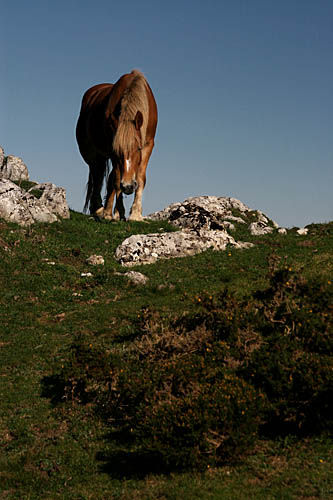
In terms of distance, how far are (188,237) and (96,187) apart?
9982 mm

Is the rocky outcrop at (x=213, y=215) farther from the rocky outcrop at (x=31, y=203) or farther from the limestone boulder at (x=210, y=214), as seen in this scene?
the rocky outcrop at (x=31, y=203)

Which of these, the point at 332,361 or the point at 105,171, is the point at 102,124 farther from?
Answer: the point at 332,361

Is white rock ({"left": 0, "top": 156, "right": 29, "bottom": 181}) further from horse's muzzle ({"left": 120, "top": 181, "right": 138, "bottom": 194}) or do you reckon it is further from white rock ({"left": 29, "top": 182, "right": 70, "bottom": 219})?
horse's muzzle ({"left": 120, "top": 181, "right": 138, "bottom": 194})

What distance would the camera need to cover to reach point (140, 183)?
98.3ft

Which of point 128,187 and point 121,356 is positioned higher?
point 128,187

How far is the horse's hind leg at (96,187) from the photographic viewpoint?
3440 cm

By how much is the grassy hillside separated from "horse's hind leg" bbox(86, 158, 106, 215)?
8.30 m

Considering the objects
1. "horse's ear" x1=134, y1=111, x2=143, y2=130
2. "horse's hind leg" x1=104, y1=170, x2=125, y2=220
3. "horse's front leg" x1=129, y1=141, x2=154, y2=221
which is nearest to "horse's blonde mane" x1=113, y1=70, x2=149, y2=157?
"horse's ear" x1=134, y1=111, x2=143, y2=130

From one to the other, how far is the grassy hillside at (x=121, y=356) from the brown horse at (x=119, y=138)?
16.0ft

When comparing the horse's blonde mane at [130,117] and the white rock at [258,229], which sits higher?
the horse's blonde mane at [130,117]

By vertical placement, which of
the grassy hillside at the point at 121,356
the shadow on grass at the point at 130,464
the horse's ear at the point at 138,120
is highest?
the horse's ear at the point at 138,120

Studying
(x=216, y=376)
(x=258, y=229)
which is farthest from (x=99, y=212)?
(x=216, y=376)

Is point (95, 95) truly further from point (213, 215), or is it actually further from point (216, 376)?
point (216, 376)

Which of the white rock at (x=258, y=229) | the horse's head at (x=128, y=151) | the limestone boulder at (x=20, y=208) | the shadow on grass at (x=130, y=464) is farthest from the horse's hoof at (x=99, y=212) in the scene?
the shadow on grass at (x=130, y=464)
